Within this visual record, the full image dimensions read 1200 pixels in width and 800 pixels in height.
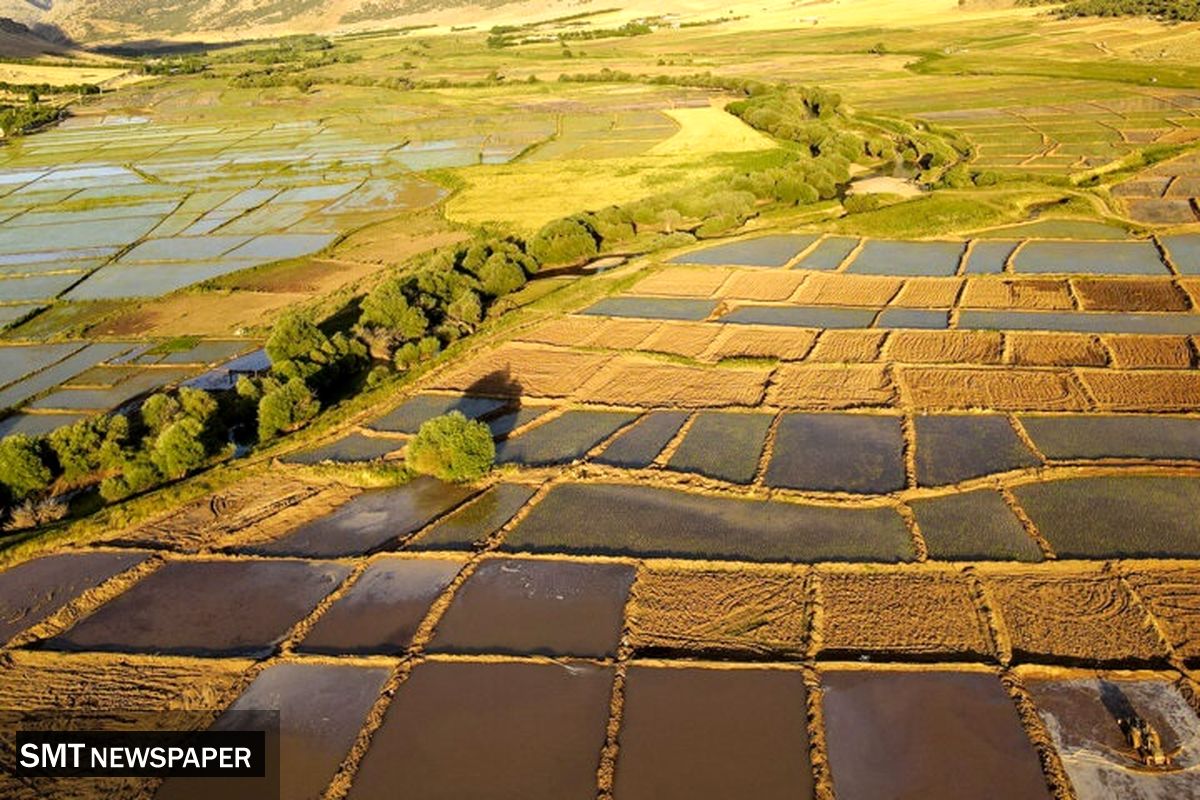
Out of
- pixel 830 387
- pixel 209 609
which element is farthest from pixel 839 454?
pixel 209 609

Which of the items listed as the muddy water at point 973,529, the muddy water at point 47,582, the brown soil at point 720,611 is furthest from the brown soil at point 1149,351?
the muddy water at point 47,582

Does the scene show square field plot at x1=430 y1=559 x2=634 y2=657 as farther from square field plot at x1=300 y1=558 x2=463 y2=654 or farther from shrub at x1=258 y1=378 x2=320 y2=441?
shrub at x1=258 y1=378 x2=320 y2=441

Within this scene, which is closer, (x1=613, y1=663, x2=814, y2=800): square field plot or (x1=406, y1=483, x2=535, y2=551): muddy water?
(x1=613, y1=663, x2=814, y2=800): square field plot

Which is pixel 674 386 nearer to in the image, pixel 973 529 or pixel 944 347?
pixel 944 347

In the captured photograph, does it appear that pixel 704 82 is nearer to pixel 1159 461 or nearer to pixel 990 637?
pixel 1159 461

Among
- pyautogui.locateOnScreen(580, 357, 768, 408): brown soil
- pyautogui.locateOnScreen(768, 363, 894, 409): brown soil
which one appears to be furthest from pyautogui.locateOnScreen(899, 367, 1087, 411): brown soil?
pyautogui.locateOnScreen(580, 357, 768, 408): brown soil

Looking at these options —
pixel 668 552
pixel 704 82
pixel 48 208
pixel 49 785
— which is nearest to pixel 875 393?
pixel 668 552
